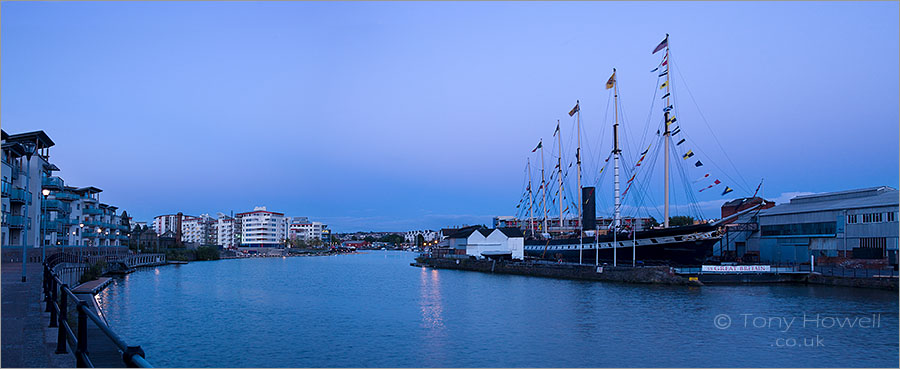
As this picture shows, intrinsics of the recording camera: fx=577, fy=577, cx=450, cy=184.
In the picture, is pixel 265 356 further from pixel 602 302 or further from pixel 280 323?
pixel 602 302

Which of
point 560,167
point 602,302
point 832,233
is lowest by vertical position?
point 602,302

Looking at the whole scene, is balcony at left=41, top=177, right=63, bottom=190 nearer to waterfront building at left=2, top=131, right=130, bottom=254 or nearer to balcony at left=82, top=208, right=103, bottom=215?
waterfront building at left=2, top=131, right=130, bottom=254

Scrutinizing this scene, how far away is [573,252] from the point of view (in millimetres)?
71625

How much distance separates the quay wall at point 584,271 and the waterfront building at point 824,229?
1683 cm

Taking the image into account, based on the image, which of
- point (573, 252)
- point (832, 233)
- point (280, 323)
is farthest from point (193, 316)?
point (832, 233)

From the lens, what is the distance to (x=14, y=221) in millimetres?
50688

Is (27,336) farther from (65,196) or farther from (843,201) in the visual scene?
(65,196)

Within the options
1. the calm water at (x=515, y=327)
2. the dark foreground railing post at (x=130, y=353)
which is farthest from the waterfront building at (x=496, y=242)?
the dark foreground railing post at (x=130, y=353)

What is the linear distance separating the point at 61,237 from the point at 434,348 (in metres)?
68.8

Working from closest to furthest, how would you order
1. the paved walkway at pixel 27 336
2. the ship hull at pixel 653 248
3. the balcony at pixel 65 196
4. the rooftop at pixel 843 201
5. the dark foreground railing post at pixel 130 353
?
1. the dark foreground railing post at pixel 130 353
2. the paved walkway at pixel 27 336
3. the rooftop at pixel 843 201
4. the ship hull at pixel 653 248
5. the balcony at pixel 65 196

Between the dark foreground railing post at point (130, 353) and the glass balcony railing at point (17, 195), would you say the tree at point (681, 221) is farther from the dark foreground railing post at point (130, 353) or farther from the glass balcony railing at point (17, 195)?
the dark foreground railing post at point (130, 353)

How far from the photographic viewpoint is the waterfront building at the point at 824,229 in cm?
4984

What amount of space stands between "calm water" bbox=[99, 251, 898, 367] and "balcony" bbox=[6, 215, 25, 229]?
12.7 metres

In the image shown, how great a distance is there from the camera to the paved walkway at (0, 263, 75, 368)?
10633mm
